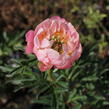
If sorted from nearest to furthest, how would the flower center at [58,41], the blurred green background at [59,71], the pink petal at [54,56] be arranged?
the pink petal at [54,56] < the flower center at [58,41] < the blurred green background at [59,71]

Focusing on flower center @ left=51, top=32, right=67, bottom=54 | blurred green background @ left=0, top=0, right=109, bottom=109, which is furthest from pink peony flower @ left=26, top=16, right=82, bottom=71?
blurred green background @ left=0, top=0, right=109, bottom=109

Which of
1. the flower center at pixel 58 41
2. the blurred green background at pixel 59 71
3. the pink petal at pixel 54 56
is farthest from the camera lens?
the blurred green background at pixel 59 71

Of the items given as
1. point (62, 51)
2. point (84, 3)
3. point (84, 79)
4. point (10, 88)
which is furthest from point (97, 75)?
point (84, 3)

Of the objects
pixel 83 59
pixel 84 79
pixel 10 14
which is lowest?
pixel 84 79

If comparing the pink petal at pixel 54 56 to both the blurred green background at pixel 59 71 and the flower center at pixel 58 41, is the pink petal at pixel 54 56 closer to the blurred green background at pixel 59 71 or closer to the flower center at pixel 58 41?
the flower center at pixel 58 41

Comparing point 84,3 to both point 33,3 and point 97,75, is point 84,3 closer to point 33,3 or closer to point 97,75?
point 33,3

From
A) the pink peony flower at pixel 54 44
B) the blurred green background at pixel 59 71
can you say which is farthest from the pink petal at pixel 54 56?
the blurred green background at pixel 59 71
